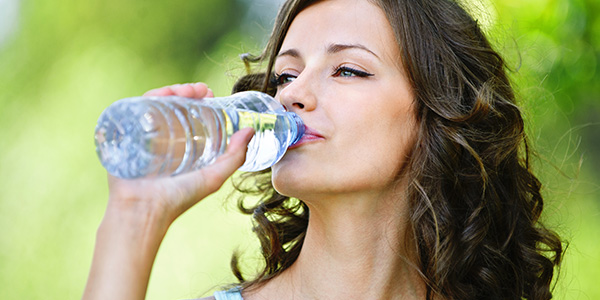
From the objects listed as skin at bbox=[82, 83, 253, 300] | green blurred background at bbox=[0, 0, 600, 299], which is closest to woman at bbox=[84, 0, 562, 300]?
skin at bbox=[82, 83, 253, 300]

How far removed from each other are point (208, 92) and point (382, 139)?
17.5 inches

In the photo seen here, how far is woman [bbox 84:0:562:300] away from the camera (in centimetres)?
160

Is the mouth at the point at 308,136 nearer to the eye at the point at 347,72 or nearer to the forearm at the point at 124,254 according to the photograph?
the eye at the point at 347,72

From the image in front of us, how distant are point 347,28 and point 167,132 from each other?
0.68m

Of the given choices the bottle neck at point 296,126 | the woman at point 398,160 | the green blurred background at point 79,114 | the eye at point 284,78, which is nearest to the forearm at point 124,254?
the woman at point 398,160

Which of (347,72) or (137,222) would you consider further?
(347,72)

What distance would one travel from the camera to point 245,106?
5.04 feet

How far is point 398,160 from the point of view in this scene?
172cm

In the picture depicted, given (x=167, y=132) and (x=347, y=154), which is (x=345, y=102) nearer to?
(x=347, y=154)

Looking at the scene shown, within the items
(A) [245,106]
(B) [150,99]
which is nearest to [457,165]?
(A) [245,106]

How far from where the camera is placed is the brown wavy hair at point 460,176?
1775mm

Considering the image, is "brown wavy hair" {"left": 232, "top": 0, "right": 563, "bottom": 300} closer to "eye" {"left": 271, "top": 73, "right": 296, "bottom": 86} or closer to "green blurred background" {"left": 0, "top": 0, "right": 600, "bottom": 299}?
"eye" {"left": 271, "top": 73, "right": 296, "bottom": 86}

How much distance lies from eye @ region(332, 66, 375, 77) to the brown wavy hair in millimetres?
144

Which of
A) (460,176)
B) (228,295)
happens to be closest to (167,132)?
(228,295)
